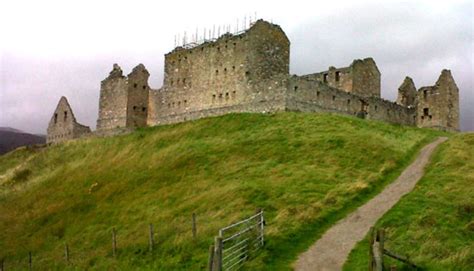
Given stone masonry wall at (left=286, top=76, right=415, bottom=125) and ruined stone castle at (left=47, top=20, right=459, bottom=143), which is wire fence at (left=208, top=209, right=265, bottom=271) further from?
stone masonry wall at (left=286, top=76, right=415, bottom=125)

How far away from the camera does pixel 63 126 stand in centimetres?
7806

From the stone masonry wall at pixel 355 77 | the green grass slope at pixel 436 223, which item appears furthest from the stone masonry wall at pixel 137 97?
the green grass slope at pixel 436 223

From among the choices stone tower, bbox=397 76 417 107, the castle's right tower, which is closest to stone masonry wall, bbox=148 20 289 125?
the castle's right tower

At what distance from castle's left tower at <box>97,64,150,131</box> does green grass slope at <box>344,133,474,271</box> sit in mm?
38648

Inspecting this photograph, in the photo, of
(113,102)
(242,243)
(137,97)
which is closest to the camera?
(242,243)

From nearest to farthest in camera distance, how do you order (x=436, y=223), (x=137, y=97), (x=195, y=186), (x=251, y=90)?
(x=436, y=223), (x=195, y=186), (x=251, y=90), (x=137, y=97)

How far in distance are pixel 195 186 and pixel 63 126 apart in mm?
41157

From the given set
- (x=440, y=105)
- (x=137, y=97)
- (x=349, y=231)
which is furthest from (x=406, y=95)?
(x=349, y=231)

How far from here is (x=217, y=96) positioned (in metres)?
63.7

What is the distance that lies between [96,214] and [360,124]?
24301 millimetres

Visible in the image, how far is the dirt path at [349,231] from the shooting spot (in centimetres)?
2627

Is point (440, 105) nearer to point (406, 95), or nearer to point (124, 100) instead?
point (406, 95)

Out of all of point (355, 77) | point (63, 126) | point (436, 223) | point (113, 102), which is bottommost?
point (436, 223)

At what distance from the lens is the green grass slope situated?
84.1 ft
